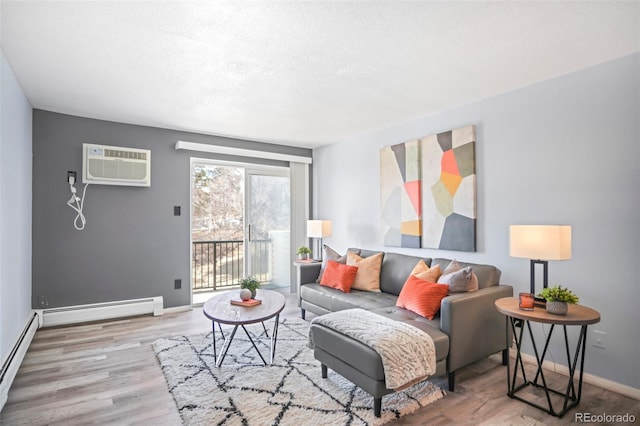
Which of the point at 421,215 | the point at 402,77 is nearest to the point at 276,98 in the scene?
the point at 402,77

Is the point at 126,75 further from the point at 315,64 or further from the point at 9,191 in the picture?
the point at 315,64

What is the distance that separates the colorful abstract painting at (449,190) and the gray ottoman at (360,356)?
115cm

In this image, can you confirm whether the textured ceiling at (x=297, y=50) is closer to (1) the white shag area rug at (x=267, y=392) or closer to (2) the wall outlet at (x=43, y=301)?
(2) the wall outlet at (x=43, y=301)

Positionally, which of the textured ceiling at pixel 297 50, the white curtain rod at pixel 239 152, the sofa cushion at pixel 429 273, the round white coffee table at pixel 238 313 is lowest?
the round white coffee table at pixel 238 313

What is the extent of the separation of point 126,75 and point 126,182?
174 centimetres

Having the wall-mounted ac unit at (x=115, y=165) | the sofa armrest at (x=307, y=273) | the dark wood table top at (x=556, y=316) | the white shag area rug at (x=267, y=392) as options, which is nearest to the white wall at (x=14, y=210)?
the wall-mounted ac unit at (x=115, y=165)

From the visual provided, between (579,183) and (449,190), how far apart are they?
1.14 metres

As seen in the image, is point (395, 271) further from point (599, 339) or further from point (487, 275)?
point (599, 339)

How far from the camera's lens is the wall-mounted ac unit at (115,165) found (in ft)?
13.0

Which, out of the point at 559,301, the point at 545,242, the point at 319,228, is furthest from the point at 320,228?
the point at 559,301

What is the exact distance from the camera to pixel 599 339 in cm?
256

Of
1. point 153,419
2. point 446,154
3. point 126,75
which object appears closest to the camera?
point 153,419

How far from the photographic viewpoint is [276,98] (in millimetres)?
3369

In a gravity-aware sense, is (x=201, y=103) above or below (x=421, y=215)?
above
